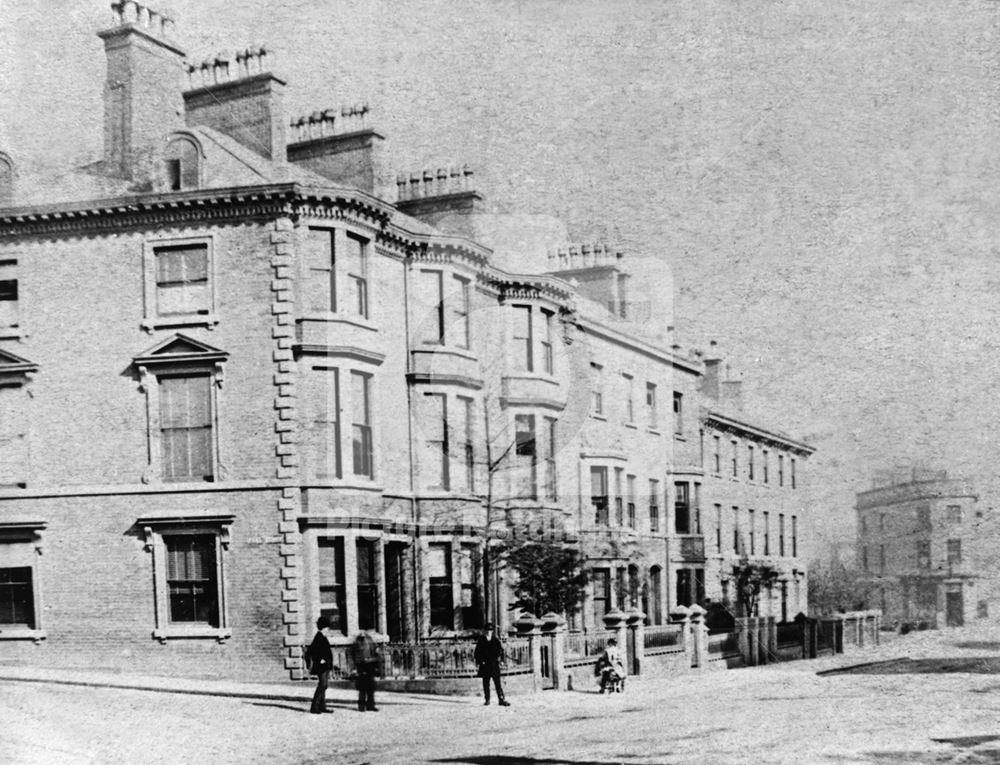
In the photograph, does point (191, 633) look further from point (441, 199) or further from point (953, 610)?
point (953, 610)

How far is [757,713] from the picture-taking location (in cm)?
2222

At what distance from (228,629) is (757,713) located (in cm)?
1048

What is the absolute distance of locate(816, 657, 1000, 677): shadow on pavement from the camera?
1097 inches

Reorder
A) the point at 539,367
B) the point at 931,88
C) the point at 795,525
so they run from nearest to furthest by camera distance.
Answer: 1. the point at 931,88
2. the point at 539,367
3. the point at 795,525

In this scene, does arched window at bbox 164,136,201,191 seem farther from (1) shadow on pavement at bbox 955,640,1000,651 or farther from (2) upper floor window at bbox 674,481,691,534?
(2) upper floor window at bbox 674,481,691,534

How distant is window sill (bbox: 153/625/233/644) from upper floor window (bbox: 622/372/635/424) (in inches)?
675

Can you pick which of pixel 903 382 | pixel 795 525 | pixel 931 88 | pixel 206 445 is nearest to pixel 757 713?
pixel 903 382

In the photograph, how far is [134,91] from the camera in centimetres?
2903

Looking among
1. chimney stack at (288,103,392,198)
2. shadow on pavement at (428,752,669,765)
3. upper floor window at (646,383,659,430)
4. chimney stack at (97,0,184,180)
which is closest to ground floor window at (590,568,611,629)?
upper floor window at (646,383,659,430)

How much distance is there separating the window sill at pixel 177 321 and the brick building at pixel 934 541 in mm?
12991

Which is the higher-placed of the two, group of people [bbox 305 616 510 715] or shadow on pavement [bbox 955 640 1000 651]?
group of people [bbox 305 616 510 715]

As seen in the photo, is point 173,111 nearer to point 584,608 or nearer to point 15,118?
point 15,118

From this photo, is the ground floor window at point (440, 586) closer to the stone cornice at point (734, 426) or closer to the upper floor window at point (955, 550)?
the upper floor window at point (955, 550)

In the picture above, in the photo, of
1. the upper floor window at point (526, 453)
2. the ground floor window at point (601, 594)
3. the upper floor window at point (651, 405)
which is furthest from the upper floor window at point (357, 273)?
the upper floor window at point (651, 405)
